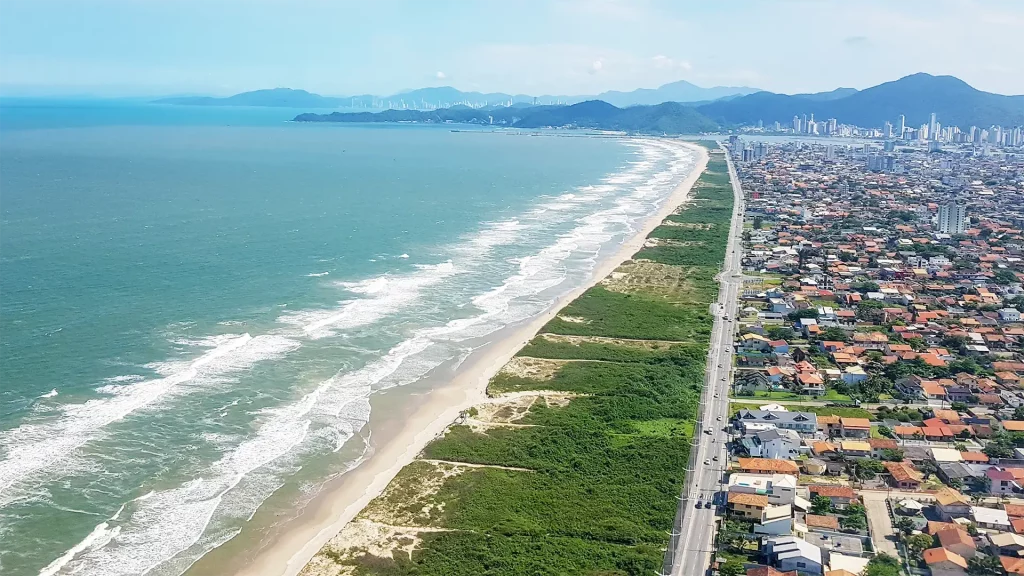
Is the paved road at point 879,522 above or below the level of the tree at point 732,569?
below

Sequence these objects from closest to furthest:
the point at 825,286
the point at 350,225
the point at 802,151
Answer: the point at 825,286 → the point at 350,225 → the point at 802,151

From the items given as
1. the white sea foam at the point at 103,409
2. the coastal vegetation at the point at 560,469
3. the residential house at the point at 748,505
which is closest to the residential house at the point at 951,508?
the residential house at the point at 748,505

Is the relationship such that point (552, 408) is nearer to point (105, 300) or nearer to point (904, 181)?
point (105, 300)

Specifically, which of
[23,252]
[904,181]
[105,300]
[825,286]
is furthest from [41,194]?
[904,181]

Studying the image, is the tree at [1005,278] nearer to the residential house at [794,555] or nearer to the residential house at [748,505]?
the residential house at [748,505]

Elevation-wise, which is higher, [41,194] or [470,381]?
[41,194]

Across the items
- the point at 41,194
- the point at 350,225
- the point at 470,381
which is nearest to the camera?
the point at 470,381
